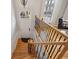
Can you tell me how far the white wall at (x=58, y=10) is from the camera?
637 centimetres

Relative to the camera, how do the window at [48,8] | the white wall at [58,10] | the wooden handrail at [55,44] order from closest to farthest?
the wooden handrail at [55,44]
the white wall at [58,10]
the window at [48,8]

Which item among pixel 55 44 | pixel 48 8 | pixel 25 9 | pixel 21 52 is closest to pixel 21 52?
pixel 21 52

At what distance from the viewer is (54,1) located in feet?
21.7

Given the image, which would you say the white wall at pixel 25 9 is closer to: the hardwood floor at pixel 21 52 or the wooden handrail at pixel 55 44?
the hardwood floor at pixel 21 52

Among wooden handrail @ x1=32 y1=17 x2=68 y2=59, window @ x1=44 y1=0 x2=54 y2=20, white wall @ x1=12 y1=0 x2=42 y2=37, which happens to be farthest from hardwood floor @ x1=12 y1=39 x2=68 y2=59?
wooden handrail @ x1=32 y1=17 x2=68 y2=59

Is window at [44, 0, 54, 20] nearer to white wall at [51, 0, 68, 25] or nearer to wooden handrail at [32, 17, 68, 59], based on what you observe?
white wall at [51, 0, 68, 25]

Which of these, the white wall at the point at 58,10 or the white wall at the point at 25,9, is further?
the white wall at the point at 25,9

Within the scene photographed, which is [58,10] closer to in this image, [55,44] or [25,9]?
[25,9]

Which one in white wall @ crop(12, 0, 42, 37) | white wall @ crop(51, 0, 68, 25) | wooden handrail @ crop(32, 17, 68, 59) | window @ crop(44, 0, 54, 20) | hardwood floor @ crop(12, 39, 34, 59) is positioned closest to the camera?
wooden handrail @ crop(32, 17, 68, 59)

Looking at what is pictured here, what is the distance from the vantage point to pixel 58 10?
263 inches

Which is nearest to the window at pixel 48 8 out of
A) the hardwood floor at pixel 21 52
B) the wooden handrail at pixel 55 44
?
the hardwood floor at pixel 21 52

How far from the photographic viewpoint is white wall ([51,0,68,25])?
637 cm
